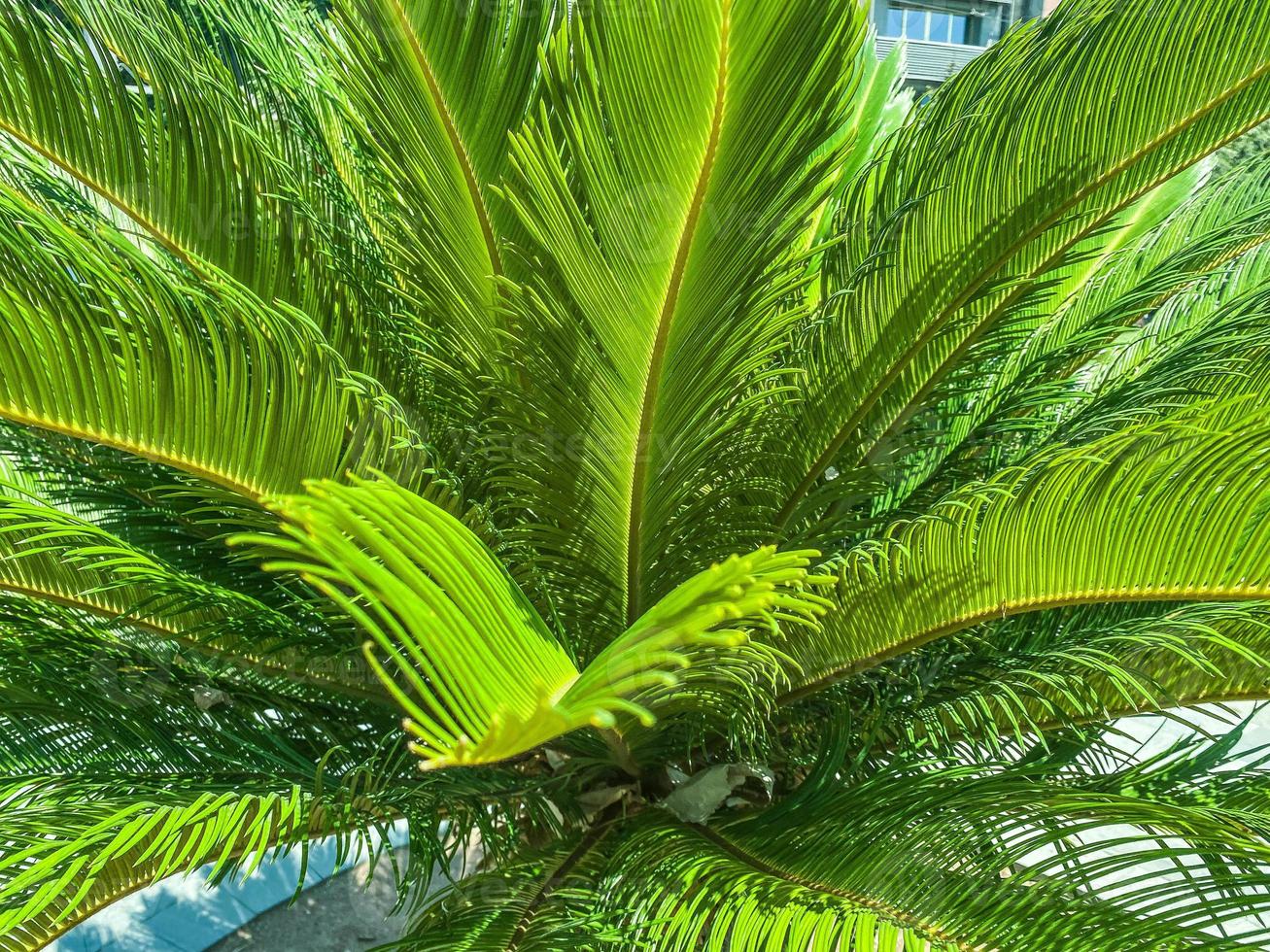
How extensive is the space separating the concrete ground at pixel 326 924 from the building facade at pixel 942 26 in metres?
4.06

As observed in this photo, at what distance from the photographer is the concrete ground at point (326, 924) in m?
2.10

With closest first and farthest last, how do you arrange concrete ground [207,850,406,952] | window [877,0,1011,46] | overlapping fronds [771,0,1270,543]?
overlapping fronds [771,0,1270,543], concrete ground [207,850,406,952], window [877,0,1011,46]

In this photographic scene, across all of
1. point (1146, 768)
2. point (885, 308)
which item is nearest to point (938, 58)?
point (885, 308)

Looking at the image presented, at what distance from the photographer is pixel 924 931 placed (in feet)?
3.05

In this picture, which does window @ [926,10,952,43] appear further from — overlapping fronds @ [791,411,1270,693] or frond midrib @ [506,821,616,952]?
frond midrib @ [506,821,616,952]

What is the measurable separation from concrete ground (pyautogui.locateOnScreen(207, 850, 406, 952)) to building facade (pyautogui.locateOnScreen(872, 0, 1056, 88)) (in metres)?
4.06

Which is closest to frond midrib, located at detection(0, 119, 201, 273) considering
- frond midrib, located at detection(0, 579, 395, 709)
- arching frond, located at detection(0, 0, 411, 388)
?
arching frond, located at detection(0, 0, 411, 388)

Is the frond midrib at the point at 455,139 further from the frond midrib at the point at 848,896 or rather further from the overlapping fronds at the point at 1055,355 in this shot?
the frond midrib at the point at 848,896

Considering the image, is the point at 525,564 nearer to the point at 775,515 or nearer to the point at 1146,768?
the point at 775,515

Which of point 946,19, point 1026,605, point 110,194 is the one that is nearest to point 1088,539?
point 1026,605

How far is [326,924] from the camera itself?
84.9 inches

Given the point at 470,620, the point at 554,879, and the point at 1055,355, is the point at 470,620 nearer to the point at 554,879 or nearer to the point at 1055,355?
the point at 554,879

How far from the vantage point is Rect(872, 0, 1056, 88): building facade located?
15.0ft

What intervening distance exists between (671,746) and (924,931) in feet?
1.56
